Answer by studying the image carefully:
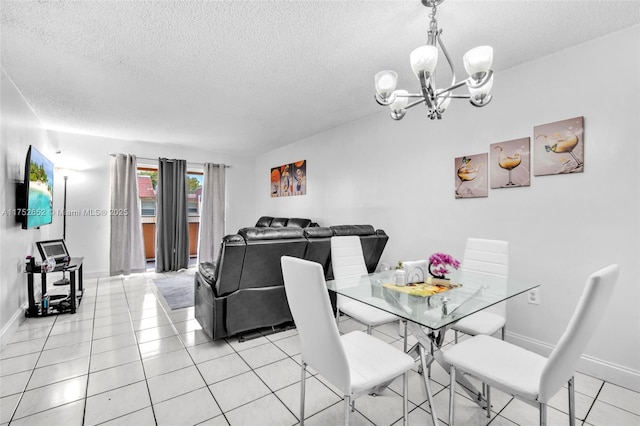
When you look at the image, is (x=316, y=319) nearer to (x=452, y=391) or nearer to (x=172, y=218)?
(x=452, y=391)

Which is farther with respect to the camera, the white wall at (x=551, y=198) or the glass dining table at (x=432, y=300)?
the white wall at (x=551, y=198)

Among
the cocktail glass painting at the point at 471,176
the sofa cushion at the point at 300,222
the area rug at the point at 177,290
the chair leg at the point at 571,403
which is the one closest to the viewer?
the chair leg at the point at 571,403

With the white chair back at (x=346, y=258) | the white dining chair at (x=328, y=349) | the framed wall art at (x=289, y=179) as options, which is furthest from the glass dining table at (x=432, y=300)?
the framed wall art at (x=289, y=179)

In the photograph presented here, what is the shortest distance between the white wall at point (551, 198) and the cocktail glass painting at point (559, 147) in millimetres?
51

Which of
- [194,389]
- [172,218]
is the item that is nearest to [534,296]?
[194,389]

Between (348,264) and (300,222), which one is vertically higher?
(300,222)

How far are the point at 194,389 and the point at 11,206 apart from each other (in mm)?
2702

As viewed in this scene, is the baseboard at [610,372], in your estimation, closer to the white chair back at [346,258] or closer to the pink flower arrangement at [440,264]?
the pink flower arrangement at [440,264]

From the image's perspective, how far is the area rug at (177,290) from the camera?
3.81 m

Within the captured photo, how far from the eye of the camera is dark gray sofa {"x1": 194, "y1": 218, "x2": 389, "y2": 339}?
245cm

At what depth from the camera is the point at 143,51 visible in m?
2.39

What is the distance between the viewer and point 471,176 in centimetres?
292

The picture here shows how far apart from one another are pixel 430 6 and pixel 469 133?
4.80 ft

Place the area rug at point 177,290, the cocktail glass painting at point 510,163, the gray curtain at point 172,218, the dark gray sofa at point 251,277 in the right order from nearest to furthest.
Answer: the dark gray sofa at point 251,277
the cocktail glass painting at point 510,163
the area rug at point 177,290
the gray curtain at point 172,218
